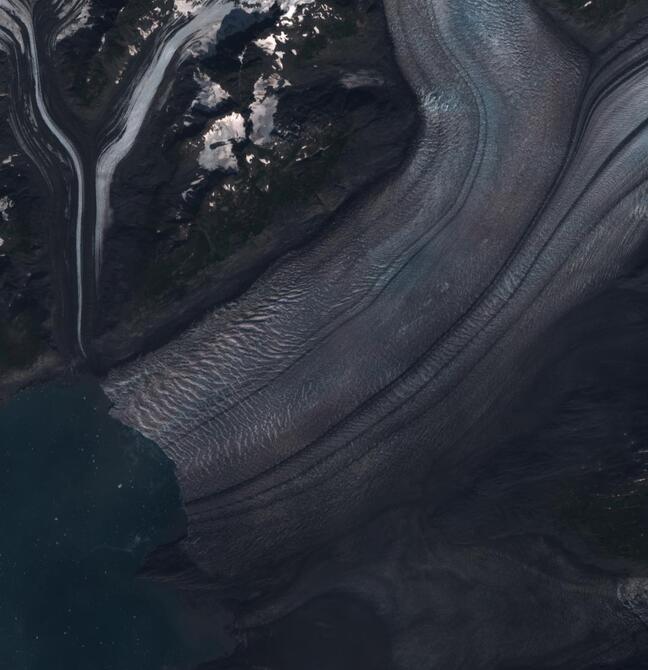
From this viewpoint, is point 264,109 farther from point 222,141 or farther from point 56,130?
point 56,130

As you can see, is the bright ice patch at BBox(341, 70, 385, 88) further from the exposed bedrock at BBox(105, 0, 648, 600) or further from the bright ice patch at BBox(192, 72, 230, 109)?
the bright ice patch at BBox(192, 72, 230, 109)

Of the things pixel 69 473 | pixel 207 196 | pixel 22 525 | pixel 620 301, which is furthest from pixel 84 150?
pixel 620 301

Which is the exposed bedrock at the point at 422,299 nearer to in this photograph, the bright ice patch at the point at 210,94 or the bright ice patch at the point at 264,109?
the bright ice patch at the point at 264,109

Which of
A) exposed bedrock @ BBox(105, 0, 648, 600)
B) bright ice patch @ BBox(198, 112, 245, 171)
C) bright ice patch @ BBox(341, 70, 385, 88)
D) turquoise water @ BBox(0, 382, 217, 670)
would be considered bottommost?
turquoise water @ BBox(0, 382, 217, 670)

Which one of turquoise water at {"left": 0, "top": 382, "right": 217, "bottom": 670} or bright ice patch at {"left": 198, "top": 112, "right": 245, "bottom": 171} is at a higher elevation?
bright ice patch at {"left": 198, "top": 112, "right": 245, "bottom": 171}

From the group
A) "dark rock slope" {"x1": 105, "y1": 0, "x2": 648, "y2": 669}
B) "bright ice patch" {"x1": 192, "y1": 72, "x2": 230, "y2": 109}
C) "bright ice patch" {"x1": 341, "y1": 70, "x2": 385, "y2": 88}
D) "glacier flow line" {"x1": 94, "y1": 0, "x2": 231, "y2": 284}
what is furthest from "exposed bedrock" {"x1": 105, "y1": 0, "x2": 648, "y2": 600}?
"glacier flow line" {"x1": 94, "y1": 0, "x2": 231, "y2": 284}

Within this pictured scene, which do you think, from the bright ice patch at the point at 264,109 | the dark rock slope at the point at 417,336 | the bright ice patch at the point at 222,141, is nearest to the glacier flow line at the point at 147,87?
the bright ice patch at the point at 222,141

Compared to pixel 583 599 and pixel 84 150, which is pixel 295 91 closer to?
pixel 84 150
